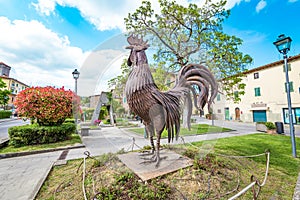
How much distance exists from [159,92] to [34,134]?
6.74m

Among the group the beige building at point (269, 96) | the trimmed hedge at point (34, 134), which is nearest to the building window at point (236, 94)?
the beige building at point (269, 96)

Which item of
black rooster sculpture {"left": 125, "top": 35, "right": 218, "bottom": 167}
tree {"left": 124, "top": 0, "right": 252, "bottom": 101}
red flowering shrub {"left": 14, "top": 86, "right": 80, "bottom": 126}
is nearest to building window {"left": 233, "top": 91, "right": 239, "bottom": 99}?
tree {"left": 124, "top": 0, "right": 252, "bottom": 101}

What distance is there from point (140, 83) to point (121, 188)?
77.8 inches

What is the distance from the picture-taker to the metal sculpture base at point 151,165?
9.14 ft

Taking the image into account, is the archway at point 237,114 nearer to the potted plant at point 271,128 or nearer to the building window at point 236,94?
the potted plant at point 271,128

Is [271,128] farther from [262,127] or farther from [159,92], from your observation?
[159,92]

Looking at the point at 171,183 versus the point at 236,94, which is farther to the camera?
the point at 236,94

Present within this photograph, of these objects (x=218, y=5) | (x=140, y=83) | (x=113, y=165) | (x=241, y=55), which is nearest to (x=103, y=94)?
(x=140, y=83)

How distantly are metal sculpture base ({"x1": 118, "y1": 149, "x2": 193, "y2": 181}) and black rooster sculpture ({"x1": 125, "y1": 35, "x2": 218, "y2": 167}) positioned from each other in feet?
0.63

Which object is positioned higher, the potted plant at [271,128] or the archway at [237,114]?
the archway at [237,114]

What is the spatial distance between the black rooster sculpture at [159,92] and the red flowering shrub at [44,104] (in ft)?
14.4

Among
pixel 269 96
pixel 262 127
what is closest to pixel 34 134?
pixel 262 127

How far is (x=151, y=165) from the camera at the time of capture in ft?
10.3

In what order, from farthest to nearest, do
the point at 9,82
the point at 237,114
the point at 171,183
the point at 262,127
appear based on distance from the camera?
the point at 9,82 < the point at 237,114 < the point at 262,127 < the point at 171,183
